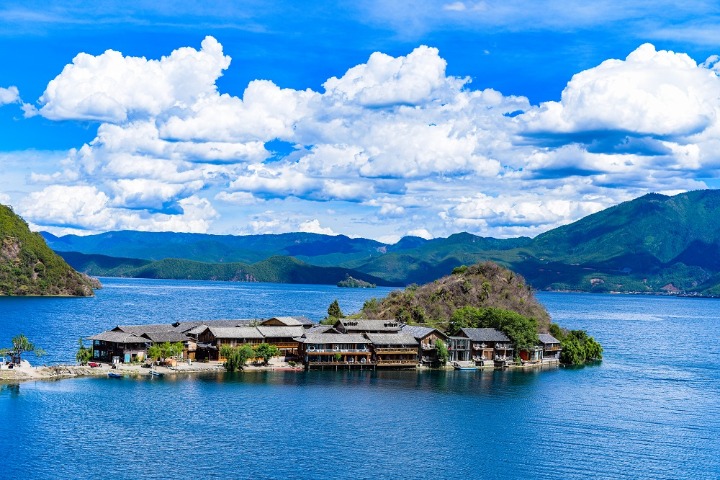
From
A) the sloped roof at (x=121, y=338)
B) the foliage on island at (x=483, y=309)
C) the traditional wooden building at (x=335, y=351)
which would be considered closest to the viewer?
the sloped roof at (x=121, y=338)

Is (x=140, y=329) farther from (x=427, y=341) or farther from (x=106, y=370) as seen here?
(x=427, y=341)

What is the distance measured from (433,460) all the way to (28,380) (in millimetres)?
48995

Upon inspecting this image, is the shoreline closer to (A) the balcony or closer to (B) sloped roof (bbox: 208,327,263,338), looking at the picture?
(A) the balcony

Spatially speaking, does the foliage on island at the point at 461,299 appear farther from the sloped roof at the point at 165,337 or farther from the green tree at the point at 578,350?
the sloped roof at the point at 165,337

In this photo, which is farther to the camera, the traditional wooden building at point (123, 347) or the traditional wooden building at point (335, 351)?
the traditional wooden building at point (335, 351)

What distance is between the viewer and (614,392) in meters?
88.2

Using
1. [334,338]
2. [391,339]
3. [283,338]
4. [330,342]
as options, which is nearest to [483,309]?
[391,339]

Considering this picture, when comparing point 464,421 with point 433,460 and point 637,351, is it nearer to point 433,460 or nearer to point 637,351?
point 433,460

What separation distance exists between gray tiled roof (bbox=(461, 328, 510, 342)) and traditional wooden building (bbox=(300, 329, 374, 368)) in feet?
52.7

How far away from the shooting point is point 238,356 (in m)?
95.0

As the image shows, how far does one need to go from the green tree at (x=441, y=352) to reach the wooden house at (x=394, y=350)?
297 centimetres

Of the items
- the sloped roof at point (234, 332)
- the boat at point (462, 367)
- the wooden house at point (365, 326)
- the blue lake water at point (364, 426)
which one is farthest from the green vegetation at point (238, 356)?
the boat at point (462, 367)

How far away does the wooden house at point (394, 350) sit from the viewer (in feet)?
341

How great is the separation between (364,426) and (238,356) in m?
33.6
